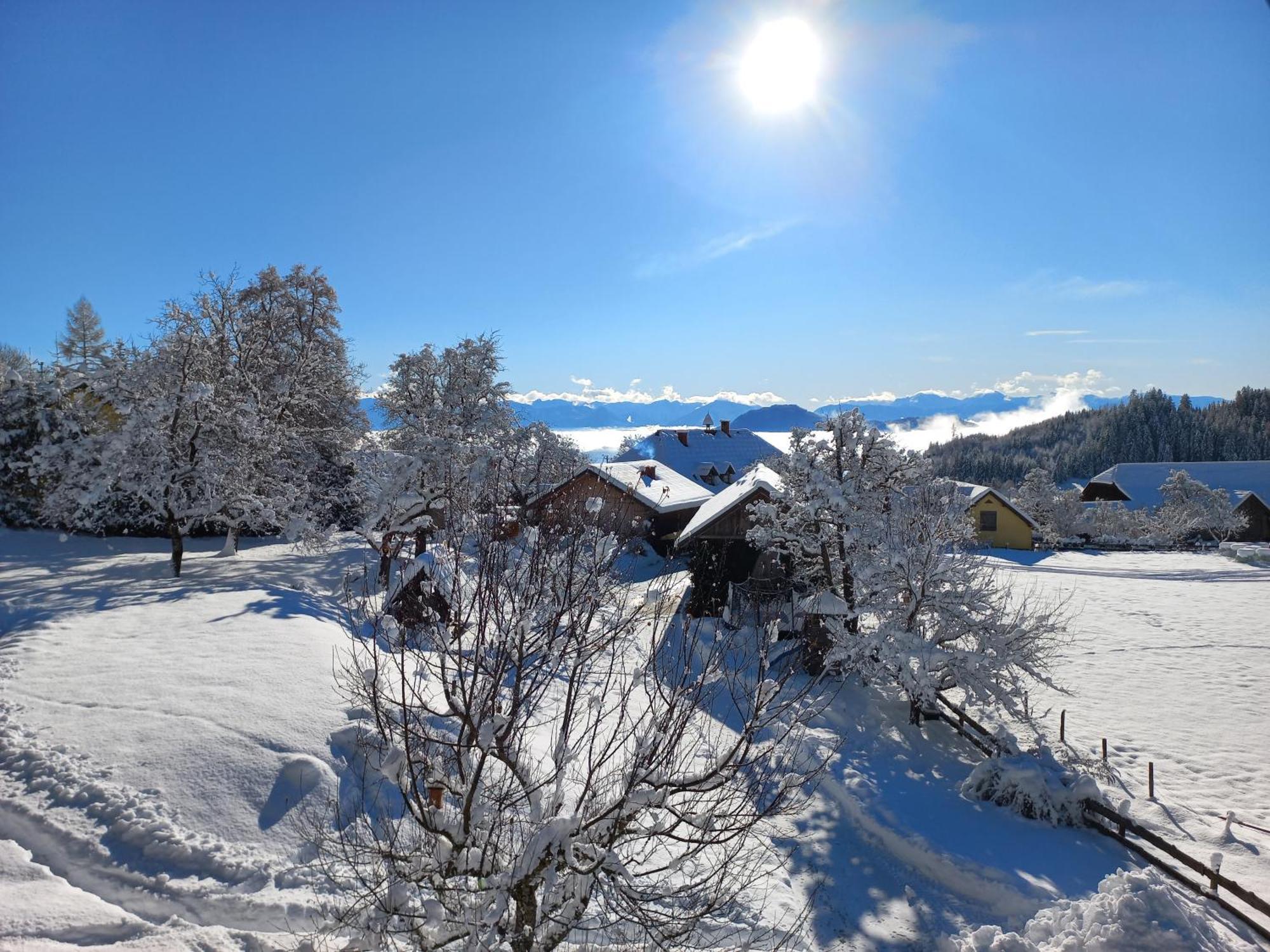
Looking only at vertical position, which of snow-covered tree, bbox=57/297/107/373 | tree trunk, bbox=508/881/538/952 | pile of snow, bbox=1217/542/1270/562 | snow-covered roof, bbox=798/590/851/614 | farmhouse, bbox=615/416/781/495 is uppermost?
snow-covered tree, bbox=57/297/107/373

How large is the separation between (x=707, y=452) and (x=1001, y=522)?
23.2m

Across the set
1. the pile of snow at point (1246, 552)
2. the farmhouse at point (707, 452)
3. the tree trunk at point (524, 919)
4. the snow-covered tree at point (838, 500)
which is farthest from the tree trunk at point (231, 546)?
the pile of snow at point (1246, 552)

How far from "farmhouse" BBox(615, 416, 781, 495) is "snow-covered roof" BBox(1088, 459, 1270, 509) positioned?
40514mm

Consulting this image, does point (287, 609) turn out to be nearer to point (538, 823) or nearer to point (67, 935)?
point (67, 935)

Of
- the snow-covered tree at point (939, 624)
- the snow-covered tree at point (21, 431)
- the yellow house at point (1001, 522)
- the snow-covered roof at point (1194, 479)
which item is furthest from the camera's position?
the snow-covered roof at point (1194, 479)

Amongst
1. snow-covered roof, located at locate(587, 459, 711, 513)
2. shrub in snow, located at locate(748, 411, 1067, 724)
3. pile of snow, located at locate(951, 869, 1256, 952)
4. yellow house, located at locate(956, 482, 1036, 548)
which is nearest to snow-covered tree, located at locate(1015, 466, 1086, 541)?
yellow house, located at locate(956, 482, 1036, 548)

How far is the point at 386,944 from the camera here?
14.6 ft

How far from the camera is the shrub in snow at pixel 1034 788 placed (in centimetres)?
1073

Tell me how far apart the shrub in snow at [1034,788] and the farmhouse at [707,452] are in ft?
92.2

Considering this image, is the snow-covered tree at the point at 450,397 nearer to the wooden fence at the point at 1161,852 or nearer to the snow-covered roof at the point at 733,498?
the snow-covered roof at the point at 733,498

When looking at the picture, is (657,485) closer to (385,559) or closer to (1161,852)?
(385,559)

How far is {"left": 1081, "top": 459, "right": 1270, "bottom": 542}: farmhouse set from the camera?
182 feet

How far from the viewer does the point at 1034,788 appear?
10930 millimetres

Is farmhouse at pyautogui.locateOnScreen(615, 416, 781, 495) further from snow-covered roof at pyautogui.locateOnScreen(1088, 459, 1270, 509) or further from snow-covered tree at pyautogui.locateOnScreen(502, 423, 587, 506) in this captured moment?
snow-covered roof at pyautogui.locateOnScreen(1088, 459, 1270, 509)
